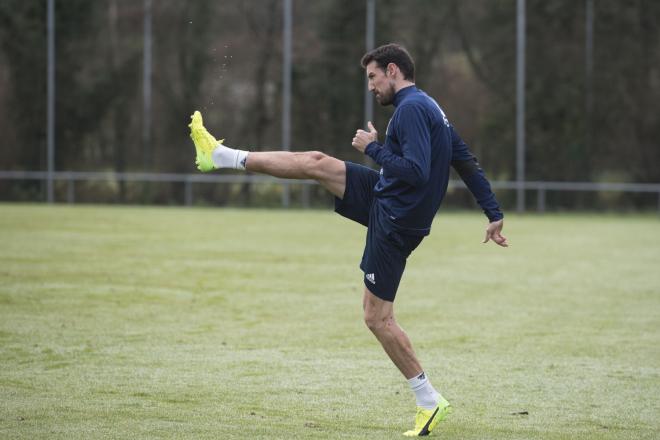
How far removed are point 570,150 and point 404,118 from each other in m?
28.0

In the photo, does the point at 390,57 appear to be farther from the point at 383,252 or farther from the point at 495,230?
the point at 495,230

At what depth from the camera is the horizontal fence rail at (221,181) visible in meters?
33.0

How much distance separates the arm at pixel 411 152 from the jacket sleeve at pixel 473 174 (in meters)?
0.53

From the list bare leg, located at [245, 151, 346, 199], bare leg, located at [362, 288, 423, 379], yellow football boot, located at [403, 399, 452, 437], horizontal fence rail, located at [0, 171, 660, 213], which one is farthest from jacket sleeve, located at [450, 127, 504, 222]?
horizontal fence rail, located at [0, 171, 660, 213]

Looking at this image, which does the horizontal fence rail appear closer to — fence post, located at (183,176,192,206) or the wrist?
fence post, located at (183,176,192,206)

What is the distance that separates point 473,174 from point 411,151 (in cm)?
82

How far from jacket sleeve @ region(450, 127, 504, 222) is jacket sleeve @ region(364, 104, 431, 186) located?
0.53 meters

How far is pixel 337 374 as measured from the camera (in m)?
8.70

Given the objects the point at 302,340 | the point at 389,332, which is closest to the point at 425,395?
the point at 389,332

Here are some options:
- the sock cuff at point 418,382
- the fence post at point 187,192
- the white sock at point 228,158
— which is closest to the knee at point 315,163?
the white sock at point 228,158

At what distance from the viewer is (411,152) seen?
6539 millimetres

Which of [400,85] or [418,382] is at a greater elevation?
[400,85]

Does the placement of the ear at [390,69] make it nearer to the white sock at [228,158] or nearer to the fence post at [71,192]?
the white sock at [228,158]

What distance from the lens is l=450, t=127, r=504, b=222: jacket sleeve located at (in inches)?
282
